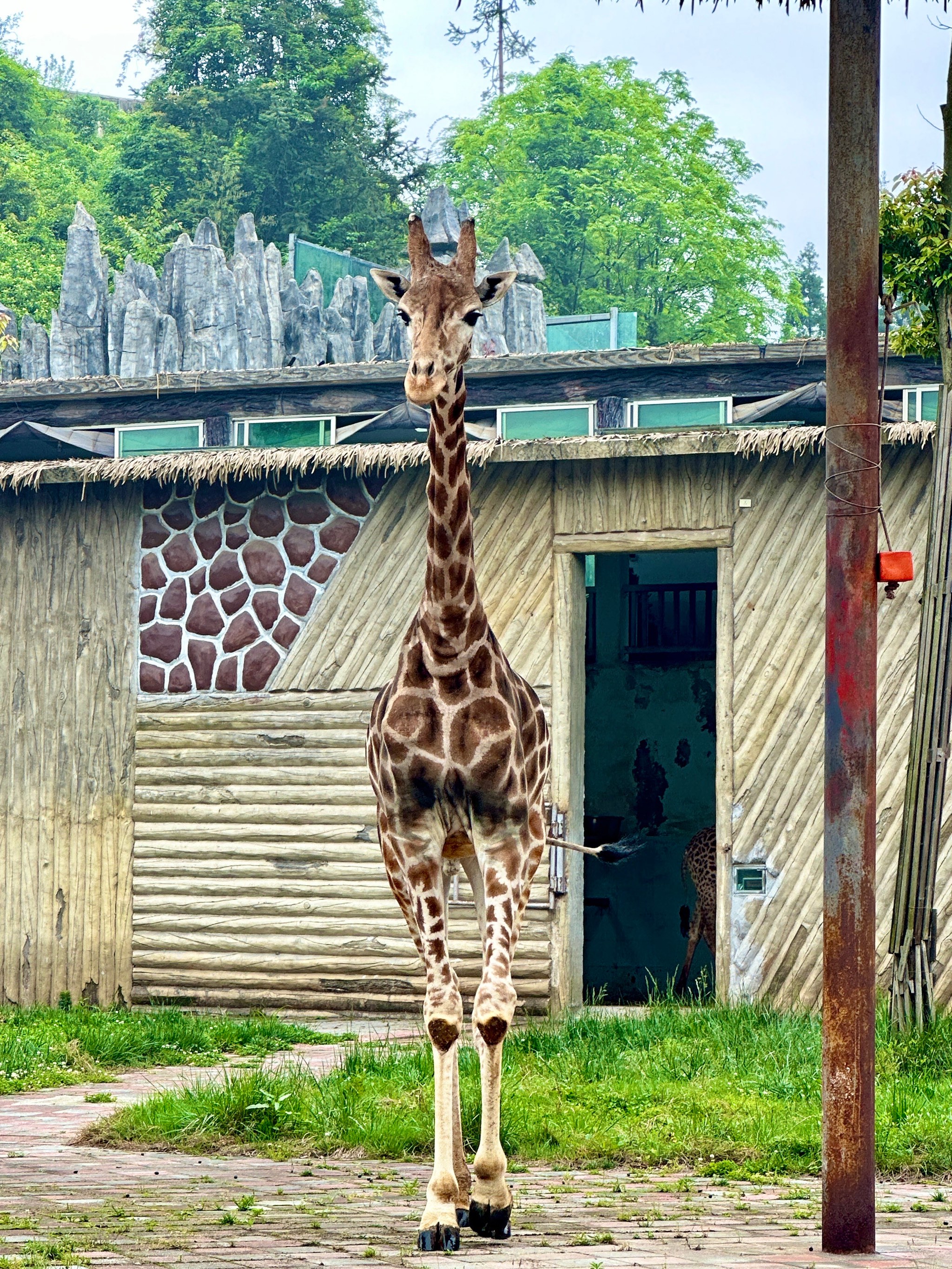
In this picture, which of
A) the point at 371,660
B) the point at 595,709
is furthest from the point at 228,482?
the point at 595,709

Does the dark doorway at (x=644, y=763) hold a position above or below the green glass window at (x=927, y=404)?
below

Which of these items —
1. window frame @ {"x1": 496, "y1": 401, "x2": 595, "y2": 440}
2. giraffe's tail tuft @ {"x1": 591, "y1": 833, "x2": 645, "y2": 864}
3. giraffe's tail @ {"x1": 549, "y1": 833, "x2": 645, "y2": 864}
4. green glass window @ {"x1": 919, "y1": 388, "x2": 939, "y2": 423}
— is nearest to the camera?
giraffe's tail @ {"x1": 549, "y1": 833, "x2": 645, "y2": 864}

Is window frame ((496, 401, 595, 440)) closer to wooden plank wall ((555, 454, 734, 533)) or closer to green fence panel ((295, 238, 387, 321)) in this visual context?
wooden plank wall ((555, 454, 734, 533))

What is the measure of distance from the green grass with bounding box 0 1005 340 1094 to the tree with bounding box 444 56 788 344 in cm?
A: 3736

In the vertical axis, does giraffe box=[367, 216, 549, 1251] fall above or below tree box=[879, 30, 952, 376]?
below

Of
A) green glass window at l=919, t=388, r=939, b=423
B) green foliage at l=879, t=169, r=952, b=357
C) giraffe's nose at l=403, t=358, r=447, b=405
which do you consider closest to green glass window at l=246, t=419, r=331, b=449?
green glass window at l=919, t=388, r=939, b=423

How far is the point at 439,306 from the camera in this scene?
6.29 m

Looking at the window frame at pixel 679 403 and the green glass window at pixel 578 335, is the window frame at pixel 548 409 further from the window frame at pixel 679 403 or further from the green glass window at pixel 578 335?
the green glass window at pixel 578 335

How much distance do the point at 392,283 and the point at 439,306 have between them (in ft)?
2.04

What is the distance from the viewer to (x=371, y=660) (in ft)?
43.6

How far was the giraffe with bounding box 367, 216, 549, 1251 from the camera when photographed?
6.41 metres

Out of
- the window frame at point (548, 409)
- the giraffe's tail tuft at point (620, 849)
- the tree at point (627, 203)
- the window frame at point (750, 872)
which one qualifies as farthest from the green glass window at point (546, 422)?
the tree at point (627, 203)

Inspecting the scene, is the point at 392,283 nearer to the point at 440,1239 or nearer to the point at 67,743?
the point at 440,1239

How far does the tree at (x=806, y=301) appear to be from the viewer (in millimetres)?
51688
